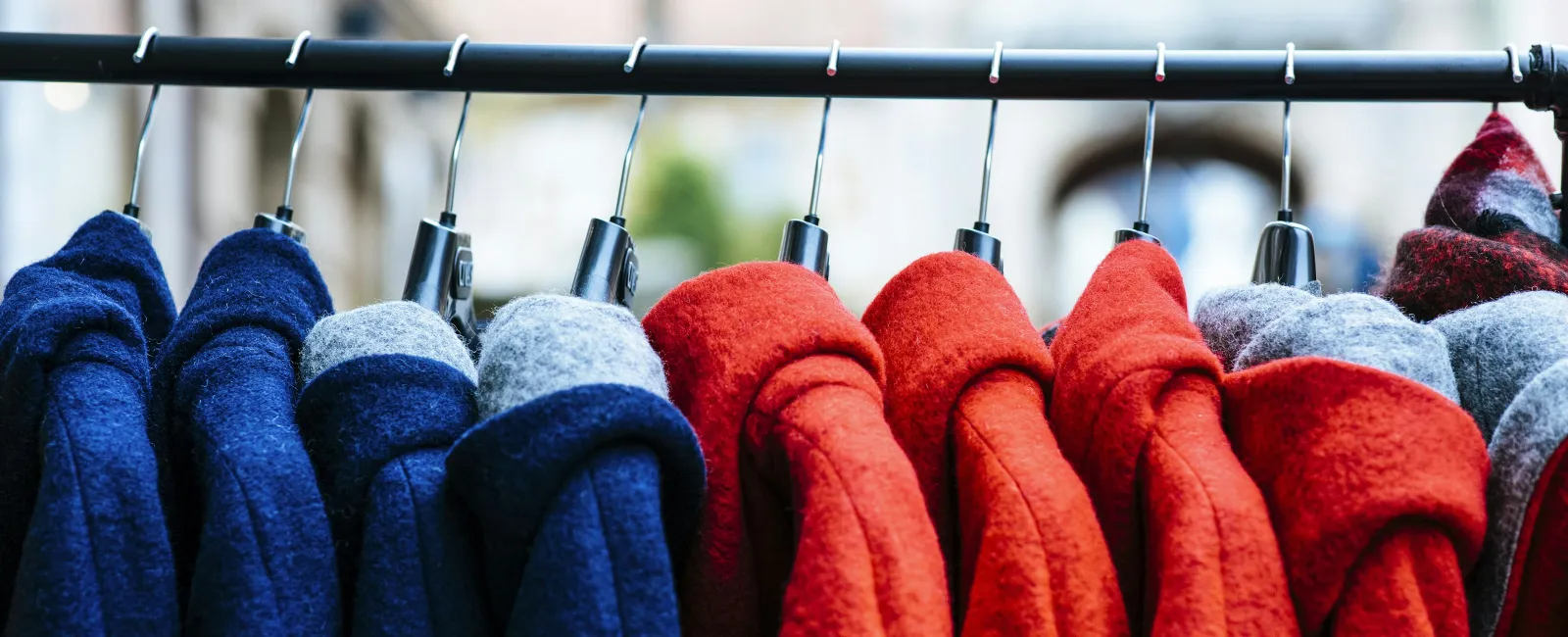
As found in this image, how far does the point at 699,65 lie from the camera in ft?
1.84

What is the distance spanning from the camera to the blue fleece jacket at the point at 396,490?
368 millimetres

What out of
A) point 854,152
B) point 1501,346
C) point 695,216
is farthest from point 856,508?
point 854,152

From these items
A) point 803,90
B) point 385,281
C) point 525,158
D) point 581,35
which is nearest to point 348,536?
point 803,90

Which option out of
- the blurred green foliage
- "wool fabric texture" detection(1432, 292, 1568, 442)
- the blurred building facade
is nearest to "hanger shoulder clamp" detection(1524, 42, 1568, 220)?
"wool fabric texture" detection(1432, 292, 1568, 442)

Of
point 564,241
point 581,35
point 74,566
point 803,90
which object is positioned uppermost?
point 581,35

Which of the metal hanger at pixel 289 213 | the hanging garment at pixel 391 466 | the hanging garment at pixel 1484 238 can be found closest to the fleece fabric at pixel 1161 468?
the hanging garment at pixel 1484 238

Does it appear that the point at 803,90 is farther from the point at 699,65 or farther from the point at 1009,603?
the point at 1009,603

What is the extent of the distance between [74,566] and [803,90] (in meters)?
0.35

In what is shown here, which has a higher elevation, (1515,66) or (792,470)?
(1515,66)

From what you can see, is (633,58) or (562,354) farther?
(633,58)

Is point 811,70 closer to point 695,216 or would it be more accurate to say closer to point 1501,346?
point 1501,346

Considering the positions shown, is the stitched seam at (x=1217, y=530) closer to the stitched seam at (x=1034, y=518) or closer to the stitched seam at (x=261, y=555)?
the stitched seam at (x=1034, y=518)

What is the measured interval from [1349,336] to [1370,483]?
7 cm

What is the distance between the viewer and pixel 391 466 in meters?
0.38
